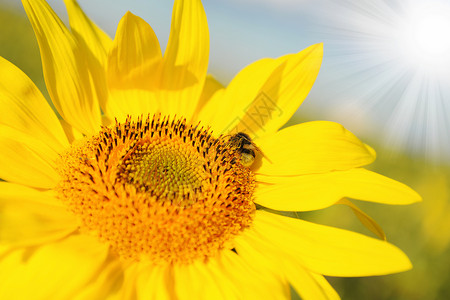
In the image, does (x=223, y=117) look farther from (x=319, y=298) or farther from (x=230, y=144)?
(x=319, y=298)

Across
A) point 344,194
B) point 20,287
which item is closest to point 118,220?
→ point 20,287

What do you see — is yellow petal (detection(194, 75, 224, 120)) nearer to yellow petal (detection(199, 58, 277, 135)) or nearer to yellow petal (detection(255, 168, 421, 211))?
yellow petal (detection(199, 58, 277, 135))

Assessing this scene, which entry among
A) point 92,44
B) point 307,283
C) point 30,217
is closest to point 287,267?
point 307,283

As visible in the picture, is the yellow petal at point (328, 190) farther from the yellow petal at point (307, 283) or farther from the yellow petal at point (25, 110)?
the yellow petal at point (25, 110)

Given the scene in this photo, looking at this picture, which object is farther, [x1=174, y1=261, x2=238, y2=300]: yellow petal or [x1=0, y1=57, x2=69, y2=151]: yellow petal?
[x1=0, y1=57, x2=69, y2=151]: yellow petal

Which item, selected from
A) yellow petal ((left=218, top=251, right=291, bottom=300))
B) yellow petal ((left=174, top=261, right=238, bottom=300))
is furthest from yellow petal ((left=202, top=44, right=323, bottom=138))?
yellow petal ((left=174, top=261, right=238, bottom=300))

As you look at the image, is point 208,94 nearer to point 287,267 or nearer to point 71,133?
point 71,133
